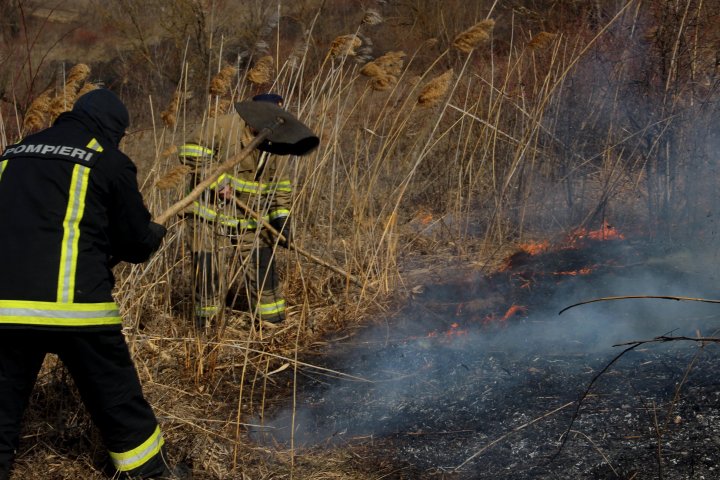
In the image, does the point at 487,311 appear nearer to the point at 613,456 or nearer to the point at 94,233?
the point at 613,456

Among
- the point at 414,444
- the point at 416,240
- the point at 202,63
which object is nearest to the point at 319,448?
the point at 414,444

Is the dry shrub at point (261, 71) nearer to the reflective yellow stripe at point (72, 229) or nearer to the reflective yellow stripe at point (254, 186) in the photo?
the reflective yellow stripe at point (254, 186)

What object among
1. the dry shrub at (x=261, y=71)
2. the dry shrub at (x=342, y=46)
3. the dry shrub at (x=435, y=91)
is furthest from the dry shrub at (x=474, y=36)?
the dry shrub at (x=261, y=71)

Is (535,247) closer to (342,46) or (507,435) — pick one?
(342,46)

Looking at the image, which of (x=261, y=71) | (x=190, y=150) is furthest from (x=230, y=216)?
(x=261, y=71)

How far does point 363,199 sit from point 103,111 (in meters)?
2.78

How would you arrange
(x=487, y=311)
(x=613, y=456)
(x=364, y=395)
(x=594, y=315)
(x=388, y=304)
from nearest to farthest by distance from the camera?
(x=613, y=456), (x=364, y=395), (x=594, y=315), (x=487, y=311), (x=388, y=304)

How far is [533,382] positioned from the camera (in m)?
4.09

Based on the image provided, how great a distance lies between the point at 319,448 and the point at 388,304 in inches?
76.5

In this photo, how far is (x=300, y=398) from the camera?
4430 millimetres

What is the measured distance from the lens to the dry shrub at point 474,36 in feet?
15.6

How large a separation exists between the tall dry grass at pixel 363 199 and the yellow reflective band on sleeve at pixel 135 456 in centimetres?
38

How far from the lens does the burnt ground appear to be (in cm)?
341

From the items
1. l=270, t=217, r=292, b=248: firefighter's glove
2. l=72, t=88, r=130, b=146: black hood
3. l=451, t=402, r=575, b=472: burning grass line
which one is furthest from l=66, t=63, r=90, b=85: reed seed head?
l=451, t=402, r=575, b=472: burning grass line
